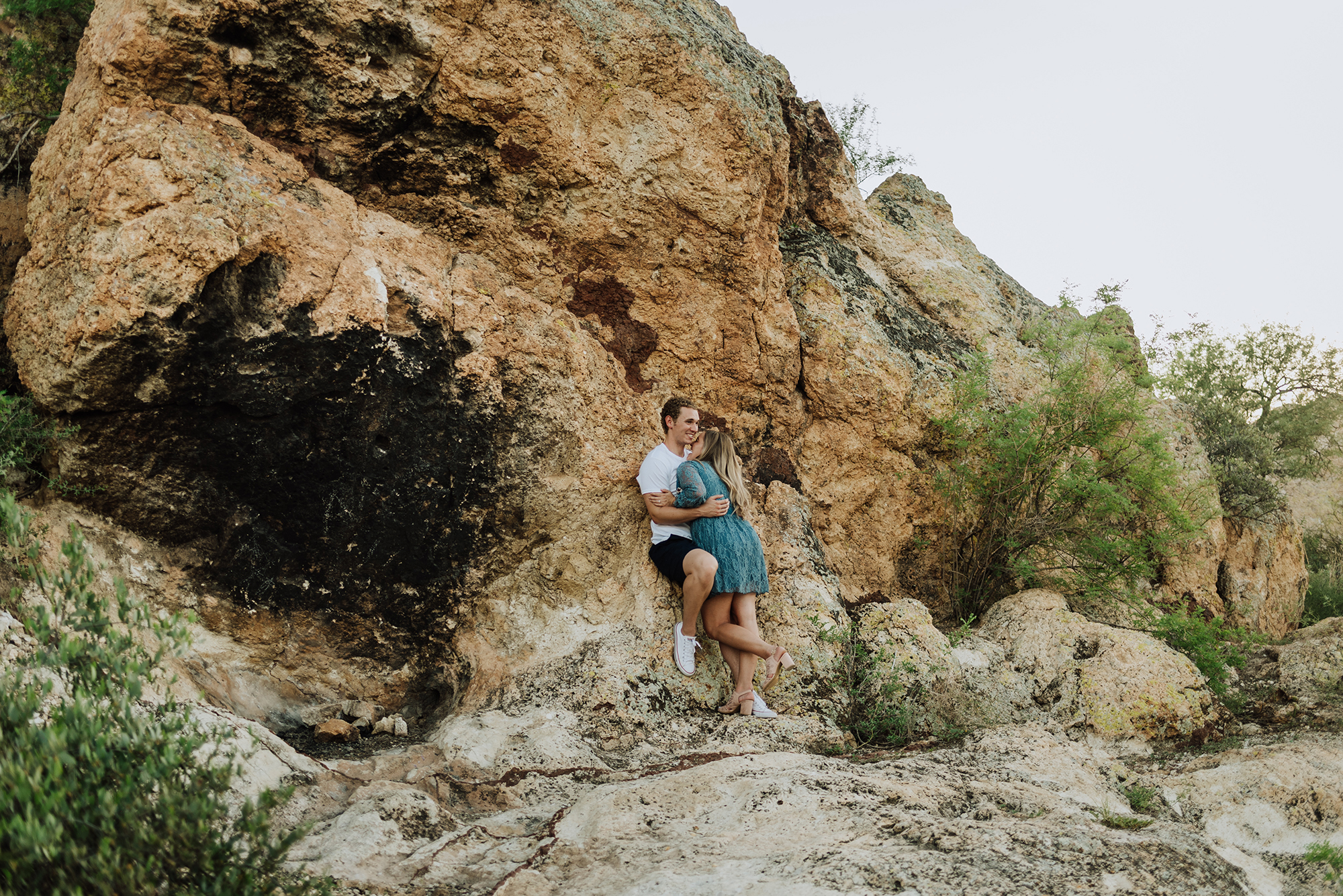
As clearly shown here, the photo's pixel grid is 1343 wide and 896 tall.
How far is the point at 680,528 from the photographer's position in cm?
543

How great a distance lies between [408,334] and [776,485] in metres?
2.96

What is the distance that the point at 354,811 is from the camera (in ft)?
10.8

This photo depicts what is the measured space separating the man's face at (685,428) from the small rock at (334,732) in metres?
2.64

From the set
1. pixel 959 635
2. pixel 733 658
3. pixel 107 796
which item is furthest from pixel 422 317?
pixel 959 635

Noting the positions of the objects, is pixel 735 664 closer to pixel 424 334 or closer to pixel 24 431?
pixel 424 334

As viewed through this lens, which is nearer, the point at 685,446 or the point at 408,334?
the point at 408,334

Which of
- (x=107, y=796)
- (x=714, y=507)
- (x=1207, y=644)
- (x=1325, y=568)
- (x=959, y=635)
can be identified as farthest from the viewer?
(x=1325, y=568)

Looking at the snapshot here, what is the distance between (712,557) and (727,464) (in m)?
0.72

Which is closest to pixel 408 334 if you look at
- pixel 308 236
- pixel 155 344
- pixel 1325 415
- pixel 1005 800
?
pixel 308 236

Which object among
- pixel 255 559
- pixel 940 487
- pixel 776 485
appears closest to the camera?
pixel 255 559

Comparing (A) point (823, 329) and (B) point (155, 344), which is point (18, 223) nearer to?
(B) point (155, 344)

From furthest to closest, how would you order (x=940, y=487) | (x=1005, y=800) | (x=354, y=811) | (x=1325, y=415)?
(x=1325, y=415)
(x=940, y=487)
(x=1005, y=800)
(x=354, y=811)

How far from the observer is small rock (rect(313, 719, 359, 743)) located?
14.9 ft

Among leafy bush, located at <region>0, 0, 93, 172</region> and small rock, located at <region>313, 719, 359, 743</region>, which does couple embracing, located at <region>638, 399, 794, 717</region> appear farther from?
leafy bush, located at <region>0, 0, 93, 172</region>
